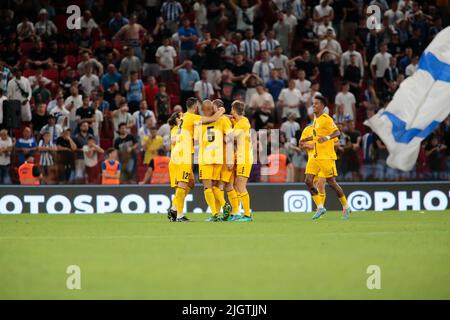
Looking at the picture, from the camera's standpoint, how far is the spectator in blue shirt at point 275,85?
1075 inches

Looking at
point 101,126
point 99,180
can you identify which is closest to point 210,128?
point 99,180

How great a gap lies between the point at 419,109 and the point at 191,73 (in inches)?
410

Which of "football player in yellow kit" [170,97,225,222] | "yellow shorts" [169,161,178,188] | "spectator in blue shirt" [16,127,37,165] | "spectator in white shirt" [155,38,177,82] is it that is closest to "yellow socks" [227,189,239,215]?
"football player in yellow kit" [170,97,225,222]

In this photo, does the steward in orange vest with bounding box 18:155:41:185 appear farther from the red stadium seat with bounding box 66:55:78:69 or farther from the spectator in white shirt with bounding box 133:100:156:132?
the red stadium seat with bounding box 66:55:78:69

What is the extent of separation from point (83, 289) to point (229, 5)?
22.3m

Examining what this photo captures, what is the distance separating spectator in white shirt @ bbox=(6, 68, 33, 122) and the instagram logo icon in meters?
7.57

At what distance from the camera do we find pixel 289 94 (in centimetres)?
2683

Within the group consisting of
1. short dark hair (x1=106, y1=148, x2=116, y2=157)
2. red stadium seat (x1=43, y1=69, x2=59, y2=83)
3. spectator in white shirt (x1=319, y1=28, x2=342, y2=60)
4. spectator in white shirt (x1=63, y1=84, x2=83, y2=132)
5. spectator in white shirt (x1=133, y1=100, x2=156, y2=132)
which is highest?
spectator in white shirt (x1=319, y1=28, x2=342, y2=60)

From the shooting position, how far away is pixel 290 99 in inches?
1056

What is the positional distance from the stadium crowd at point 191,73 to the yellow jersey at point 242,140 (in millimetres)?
4245

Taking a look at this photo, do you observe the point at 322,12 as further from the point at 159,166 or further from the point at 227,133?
the point at 227,133

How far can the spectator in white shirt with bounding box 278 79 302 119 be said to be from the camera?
26.7m

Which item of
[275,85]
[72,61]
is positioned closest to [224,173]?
[275,85]

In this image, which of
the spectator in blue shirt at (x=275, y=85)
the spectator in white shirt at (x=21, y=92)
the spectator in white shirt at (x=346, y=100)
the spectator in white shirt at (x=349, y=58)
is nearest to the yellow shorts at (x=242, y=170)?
the spectator in white shirt at (x=346, y=100)
